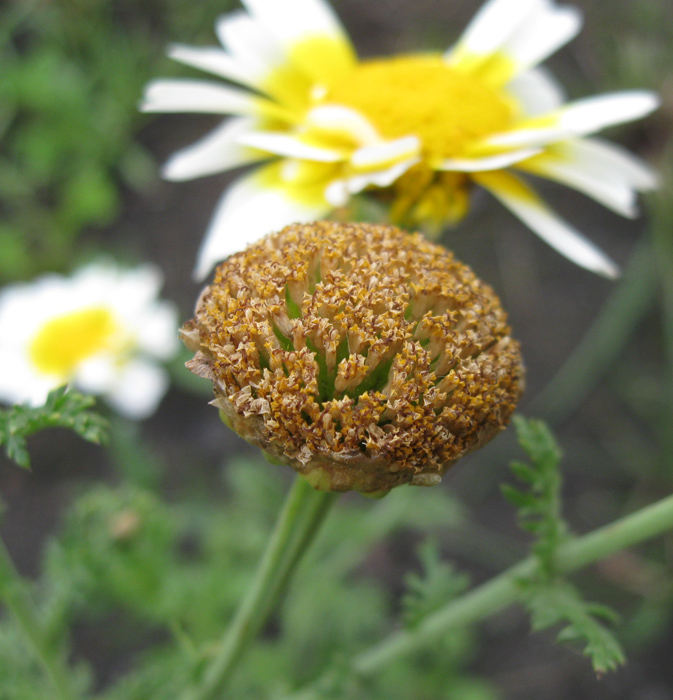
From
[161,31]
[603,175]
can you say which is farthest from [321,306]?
[161,31]

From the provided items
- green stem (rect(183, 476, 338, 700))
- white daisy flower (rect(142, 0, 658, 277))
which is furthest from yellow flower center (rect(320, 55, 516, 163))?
green stem (rect(183, 476, 338, 700))

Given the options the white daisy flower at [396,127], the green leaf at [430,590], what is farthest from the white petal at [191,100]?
the green leaf at [430,590]

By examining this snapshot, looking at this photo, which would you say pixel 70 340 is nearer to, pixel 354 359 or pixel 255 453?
pixel 255 453

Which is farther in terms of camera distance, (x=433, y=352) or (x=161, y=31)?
(x=161, y=31)

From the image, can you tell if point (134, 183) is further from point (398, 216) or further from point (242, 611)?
point (242, 611)

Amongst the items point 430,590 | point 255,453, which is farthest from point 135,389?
point 430,590

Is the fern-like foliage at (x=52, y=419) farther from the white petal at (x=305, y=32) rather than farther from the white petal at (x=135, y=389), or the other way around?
the white petal at (x=135, y=389)

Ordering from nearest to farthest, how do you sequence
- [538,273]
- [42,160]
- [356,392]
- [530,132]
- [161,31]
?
[356,392]
[530,132]
[42,160]
[538,273]
[161,31]
